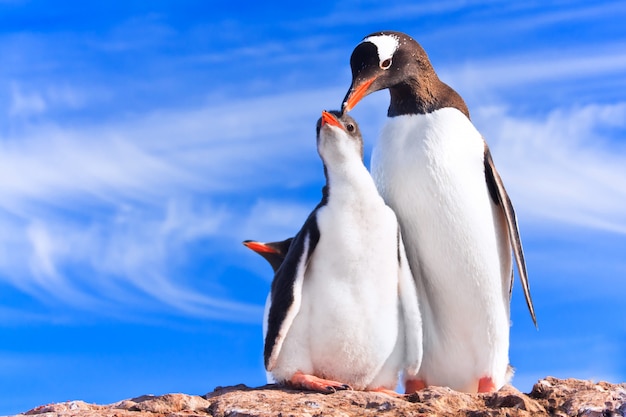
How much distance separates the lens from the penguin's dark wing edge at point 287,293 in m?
4.66

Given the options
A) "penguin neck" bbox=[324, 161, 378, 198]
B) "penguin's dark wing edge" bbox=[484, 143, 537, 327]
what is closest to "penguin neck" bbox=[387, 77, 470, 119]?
"penguin's dark wing edge" bbox=[484, 143, 537, 327]

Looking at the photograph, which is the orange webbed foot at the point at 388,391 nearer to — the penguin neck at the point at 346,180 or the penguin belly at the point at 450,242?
the penguin belly at the point at 450,242

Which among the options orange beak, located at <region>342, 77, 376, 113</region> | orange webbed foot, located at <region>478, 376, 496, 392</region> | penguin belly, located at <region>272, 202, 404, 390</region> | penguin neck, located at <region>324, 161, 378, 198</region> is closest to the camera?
penguin belly, located at <region>272, 202, 404, 390</region>

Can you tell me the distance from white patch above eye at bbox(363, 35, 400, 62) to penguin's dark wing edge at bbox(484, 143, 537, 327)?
1.01m

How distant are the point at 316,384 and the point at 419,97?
2.21 m

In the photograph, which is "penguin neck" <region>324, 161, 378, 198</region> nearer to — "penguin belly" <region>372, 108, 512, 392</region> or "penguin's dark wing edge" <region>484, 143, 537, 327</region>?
"penguin belly" <region>372, 108, 512, 392</region>

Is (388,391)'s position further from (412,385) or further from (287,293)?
(287,293)

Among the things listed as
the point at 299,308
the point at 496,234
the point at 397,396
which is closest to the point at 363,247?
the point at 299,308

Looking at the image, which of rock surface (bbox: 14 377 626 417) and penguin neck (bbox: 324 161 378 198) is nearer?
rock surface (bbox: 14 377 626 417)

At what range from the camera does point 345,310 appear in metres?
4.73

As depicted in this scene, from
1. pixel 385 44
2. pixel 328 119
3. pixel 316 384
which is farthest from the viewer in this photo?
pixel 385 44

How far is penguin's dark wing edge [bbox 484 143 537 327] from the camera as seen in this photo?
560 centimetres

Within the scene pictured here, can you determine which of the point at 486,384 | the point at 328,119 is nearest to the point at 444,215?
the point at 328,119

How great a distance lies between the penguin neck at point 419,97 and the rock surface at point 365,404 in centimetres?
205
